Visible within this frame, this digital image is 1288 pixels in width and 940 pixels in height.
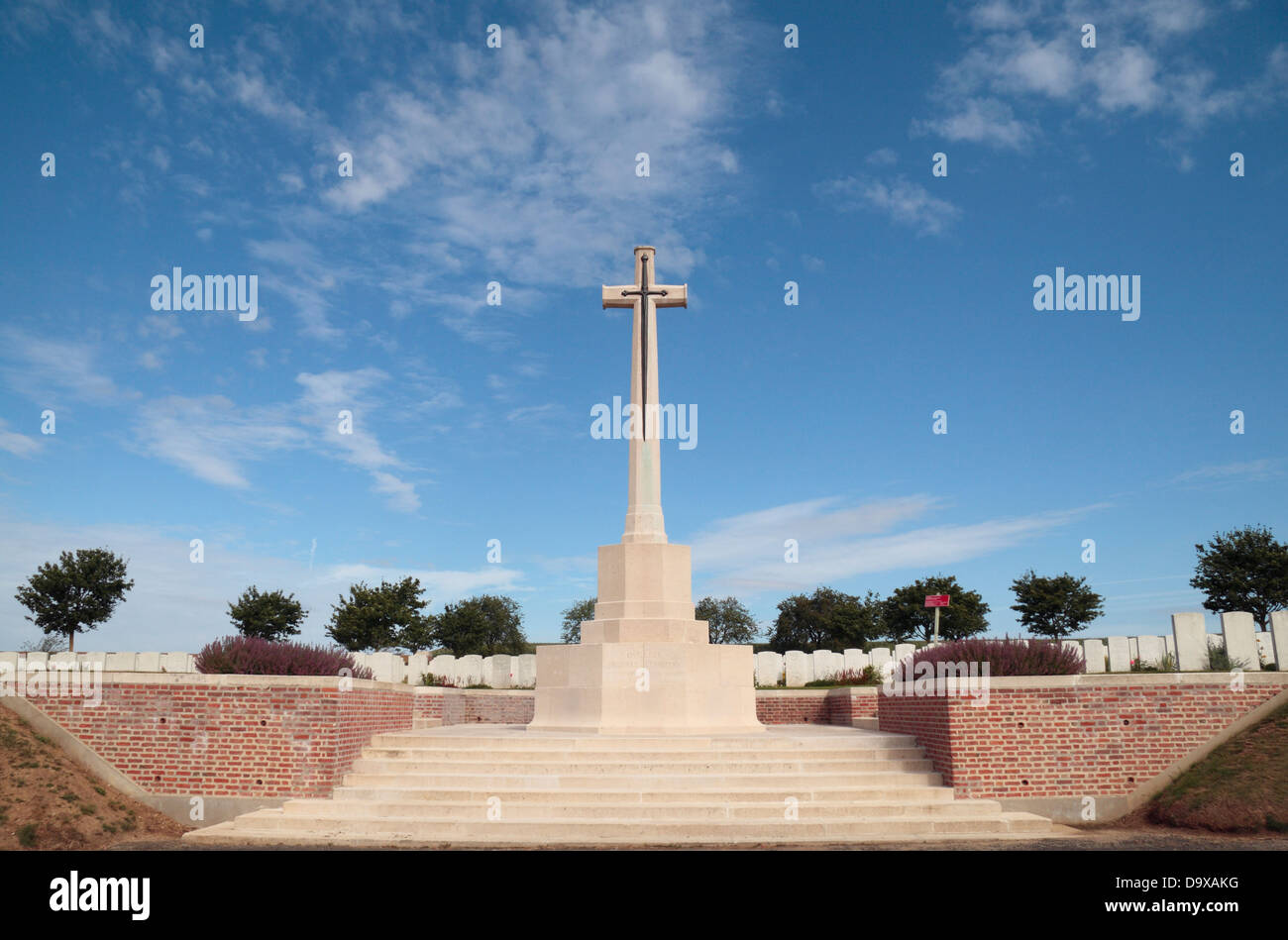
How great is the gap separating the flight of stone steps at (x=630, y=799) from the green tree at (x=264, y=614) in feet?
107

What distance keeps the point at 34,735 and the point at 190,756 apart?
2.48m

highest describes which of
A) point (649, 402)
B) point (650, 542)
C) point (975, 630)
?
point (649, 402)

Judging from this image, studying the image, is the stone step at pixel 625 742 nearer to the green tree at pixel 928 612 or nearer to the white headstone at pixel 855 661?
the white headstone at pixel 855 661

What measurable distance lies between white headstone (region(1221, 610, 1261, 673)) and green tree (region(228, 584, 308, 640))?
39.6 m

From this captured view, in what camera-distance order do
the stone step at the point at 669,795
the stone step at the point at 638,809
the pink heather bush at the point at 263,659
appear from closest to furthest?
the stone step at the point at 638,809 < the stone step at the point at 669,795 < the pink heather bush at the point at 263,659

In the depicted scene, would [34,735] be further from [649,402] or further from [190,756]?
[649,402]

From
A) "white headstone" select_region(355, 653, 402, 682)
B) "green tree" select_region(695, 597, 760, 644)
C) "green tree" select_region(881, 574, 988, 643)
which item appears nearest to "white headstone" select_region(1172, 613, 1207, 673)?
"white headstone" select_region(355, 653, 402, 682)

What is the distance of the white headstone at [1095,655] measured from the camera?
65.6 ft

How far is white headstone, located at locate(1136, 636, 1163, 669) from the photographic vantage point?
1989 cm

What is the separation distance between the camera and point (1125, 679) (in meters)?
11.6

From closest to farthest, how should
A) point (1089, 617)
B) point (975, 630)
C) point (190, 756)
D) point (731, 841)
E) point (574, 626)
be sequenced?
1. point (731, 841)
2. point (190, 756)
3. point (1089, 617)
4. point (975, 630)
5. point (574, 626)

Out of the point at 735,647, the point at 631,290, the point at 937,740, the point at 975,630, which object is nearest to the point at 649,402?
the point at 631,290

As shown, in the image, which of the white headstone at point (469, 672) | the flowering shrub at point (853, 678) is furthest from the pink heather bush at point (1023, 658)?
the white headstone at point (469, 672)

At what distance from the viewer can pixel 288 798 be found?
10969 mm
